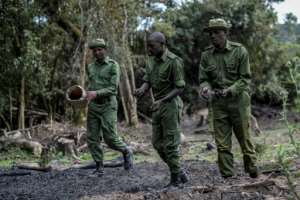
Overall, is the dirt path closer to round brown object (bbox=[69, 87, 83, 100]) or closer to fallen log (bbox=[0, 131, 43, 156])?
round brown object (bbox=[69, 87, 83, 100])

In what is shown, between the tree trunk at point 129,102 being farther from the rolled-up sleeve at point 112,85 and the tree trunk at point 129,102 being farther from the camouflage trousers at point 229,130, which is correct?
the camouflage trousers at point 229,130

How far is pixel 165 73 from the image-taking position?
657 centimetres

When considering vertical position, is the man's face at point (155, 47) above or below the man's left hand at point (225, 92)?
above

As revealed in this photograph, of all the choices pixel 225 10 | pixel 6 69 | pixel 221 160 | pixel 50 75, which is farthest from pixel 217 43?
pixel 225 10

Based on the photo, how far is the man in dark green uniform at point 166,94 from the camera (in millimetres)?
6531

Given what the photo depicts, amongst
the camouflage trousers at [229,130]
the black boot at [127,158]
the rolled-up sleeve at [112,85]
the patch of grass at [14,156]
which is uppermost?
the rolled-up sleeve at [112,85]

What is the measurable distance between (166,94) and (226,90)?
2.43 feet

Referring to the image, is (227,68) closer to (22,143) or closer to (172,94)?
(172,94)

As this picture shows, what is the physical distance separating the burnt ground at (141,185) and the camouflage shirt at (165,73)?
119 cm

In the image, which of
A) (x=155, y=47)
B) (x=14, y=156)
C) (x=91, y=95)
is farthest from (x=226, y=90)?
(x=14, y=156)

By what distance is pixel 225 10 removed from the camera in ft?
76.2

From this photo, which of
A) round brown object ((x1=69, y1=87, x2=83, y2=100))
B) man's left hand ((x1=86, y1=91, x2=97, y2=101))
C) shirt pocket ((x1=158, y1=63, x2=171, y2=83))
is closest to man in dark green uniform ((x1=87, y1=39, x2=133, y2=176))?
man's left hand ((x1=86, y1=91, x2=97, y2=101))

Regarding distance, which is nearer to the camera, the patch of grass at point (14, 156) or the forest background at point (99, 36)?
the patch of grass at point (14, 156)

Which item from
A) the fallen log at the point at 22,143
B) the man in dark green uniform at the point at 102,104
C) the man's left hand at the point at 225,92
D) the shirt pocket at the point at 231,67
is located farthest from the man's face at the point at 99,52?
the fallen log at the point at 22,143
